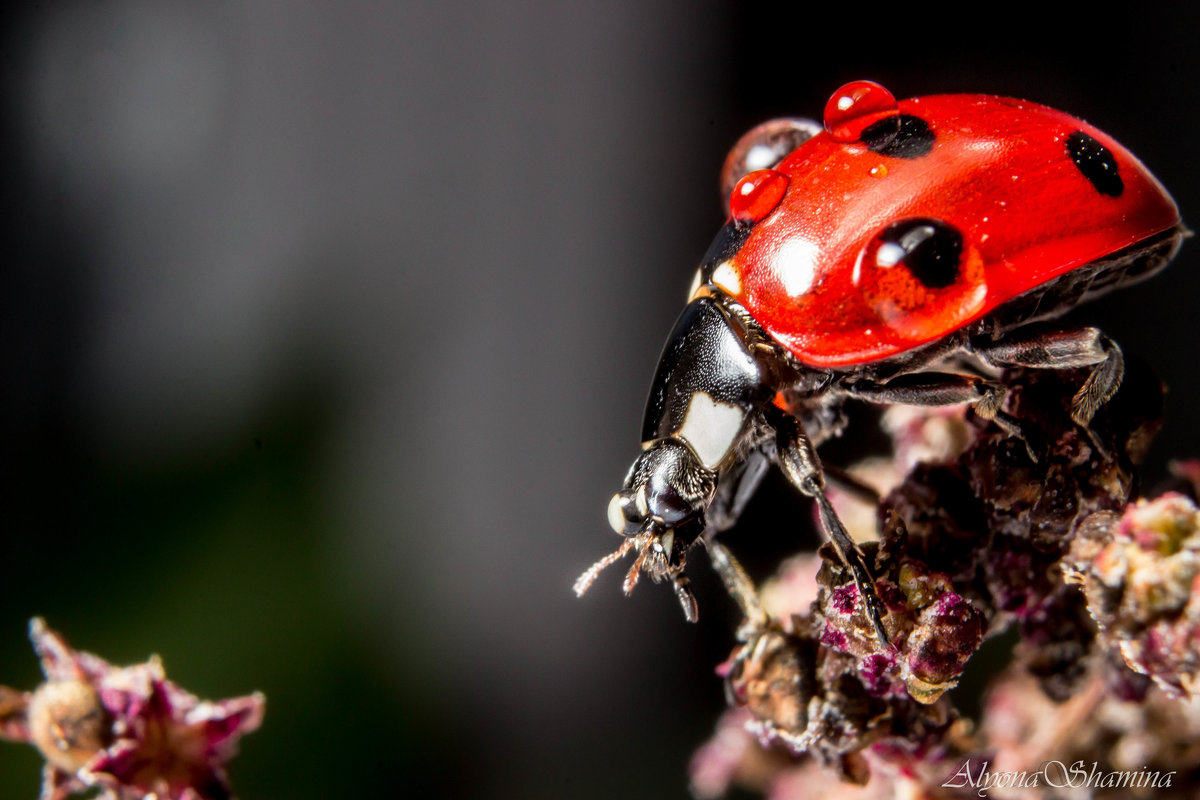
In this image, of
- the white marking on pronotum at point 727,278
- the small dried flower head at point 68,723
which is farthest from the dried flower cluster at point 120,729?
the white marking on pronotum at point 727,278

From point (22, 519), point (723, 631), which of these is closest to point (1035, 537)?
point (723, 631)

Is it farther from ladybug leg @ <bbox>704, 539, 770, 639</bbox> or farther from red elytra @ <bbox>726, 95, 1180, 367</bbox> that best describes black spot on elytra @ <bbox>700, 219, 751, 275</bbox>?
ladybug leg @ <bbox>704, 539, 770, 639</bbox>

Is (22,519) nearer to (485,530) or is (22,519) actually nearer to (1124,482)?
(485,530)

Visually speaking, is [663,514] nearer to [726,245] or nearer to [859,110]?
[726,245]

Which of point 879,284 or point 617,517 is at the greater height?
point 879,284

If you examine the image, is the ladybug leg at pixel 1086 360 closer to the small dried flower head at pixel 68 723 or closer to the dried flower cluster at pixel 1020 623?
the dried flower cluster at pixel 1020 623

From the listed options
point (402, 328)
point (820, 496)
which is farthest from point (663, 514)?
point (402, 328)
